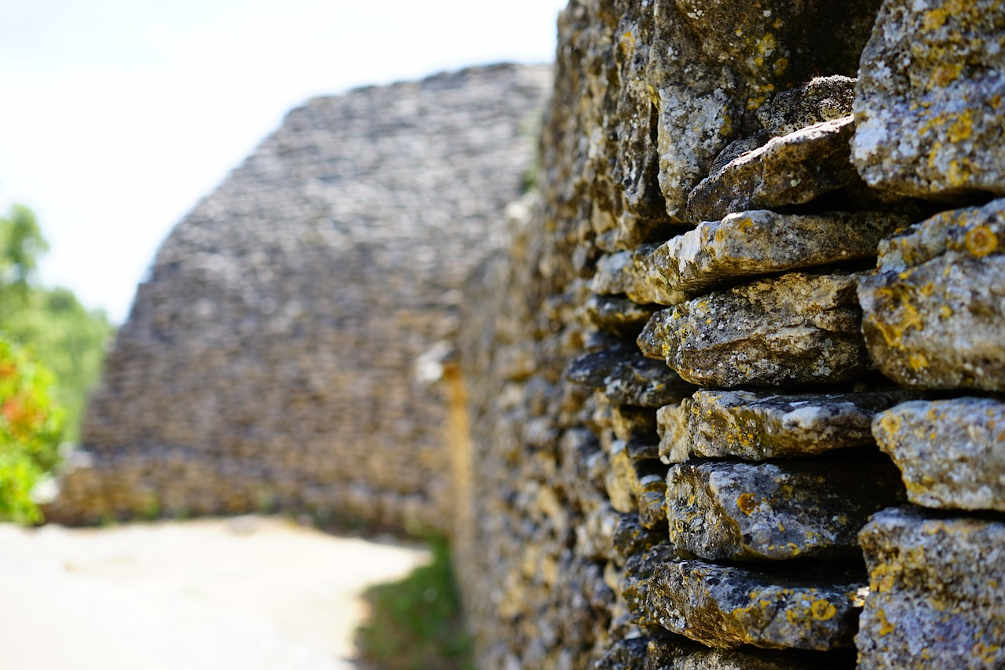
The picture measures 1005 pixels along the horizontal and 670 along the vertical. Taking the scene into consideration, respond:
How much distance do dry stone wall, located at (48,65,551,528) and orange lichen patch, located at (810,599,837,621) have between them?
10.2 metres

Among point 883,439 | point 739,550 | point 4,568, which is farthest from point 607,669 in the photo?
point 4,568

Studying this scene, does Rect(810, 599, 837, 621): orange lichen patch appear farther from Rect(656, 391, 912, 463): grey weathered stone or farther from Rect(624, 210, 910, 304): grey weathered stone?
Rect(624, 210, 910, 304): grey weathered stone

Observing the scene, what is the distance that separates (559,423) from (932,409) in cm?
207

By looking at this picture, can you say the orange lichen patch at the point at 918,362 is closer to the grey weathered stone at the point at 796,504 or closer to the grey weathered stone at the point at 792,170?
the grey weathered stone at the point at 796,504

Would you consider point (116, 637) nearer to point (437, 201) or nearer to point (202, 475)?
point (202, 475)

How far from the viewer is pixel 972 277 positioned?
111cm

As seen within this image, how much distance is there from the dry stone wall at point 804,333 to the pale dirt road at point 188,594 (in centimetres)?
432

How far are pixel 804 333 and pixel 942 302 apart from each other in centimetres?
29

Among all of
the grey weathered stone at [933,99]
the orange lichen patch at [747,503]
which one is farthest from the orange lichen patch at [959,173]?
the orange lichen patch at [747,503]

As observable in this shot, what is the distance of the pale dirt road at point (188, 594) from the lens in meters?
5.19

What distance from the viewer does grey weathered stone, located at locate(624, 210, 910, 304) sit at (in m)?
1.37

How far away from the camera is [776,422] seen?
54.2 inches

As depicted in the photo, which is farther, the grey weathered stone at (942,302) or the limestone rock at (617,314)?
the limestone rock at (617,314)

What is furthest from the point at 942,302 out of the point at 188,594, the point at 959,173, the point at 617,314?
the point at 188,594
